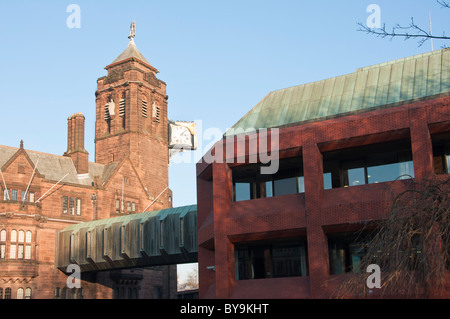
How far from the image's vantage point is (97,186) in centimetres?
5988

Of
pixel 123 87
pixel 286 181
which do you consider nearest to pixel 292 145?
pixel 286 181

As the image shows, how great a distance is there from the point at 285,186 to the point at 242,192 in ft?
9.27

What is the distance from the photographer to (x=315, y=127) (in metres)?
29.5

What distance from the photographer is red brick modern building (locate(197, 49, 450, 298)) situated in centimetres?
2762

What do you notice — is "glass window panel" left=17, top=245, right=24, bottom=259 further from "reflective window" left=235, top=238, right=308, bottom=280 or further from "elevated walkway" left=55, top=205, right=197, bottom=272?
"reflective window" left=235, top=238, right=308, bottom=280

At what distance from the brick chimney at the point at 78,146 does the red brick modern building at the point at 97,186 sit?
103 mm

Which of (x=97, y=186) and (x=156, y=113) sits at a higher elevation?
(x=156, y=113)

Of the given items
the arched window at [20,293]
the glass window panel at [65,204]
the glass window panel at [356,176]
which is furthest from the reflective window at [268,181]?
the glass window panel at [65,204]

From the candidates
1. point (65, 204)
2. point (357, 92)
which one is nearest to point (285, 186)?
point (357, 92)

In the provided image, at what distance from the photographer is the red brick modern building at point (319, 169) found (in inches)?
1088

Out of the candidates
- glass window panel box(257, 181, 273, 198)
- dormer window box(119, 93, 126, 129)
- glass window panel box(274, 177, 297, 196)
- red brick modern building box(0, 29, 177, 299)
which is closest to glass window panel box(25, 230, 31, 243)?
red brick modern building box(0, 29, 177, 299)

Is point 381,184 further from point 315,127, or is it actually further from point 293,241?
point 293,241

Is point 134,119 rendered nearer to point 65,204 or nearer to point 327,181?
point 65,204
